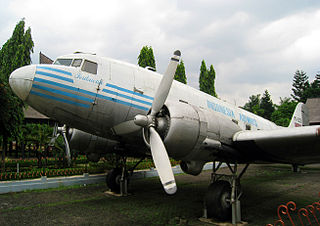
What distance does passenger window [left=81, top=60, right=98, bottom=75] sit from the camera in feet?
22.8

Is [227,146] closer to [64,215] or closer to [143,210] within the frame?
[143,210]

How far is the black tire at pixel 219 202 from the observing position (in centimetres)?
669

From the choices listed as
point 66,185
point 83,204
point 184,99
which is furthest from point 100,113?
point 66,185

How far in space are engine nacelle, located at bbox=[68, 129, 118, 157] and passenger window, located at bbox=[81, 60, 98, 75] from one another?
4.15 metres

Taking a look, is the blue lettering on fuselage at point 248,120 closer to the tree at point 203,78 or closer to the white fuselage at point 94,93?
the white fuselage at point 94,93

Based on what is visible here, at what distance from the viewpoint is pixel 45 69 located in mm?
6344

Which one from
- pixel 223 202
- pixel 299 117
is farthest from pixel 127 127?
pixel 299 117

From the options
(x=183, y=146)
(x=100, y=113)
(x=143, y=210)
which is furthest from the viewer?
(x=143, y=210)

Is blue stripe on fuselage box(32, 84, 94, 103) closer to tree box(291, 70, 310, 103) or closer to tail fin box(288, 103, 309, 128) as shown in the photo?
tail fin box(288, 103, 309, 128)

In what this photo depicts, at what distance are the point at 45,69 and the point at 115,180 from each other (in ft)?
19.6

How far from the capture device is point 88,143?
10.5m

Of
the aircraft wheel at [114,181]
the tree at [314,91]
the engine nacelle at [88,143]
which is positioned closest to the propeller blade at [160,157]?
the engine nacelle at [88,143]

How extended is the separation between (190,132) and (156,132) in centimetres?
83

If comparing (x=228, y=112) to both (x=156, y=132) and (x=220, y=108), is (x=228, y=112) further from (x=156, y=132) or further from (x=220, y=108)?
(x=156, y=132)
